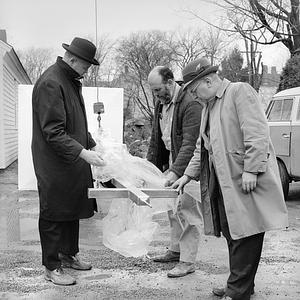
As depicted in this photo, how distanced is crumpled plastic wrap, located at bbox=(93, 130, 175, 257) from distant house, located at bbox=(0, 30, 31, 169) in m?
9.33

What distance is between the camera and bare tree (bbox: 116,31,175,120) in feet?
87.0

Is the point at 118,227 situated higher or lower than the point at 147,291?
higher

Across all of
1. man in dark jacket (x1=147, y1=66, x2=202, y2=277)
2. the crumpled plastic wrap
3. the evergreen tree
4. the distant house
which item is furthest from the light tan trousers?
the evergreen tree

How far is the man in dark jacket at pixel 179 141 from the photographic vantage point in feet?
14.1

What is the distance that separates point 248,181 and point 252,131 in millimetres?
327


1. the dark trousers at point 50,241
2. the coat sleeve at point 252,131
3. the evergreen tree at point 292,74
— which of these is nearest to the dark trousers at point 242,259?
the coat sleeve at point 252,131

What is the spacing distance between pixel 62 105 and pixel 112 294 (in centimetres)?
154

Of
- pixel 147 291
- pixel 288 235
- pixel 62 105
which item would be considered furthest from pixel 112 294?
pixel 288 235

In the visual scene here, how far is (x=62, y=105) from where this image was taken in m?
4.07

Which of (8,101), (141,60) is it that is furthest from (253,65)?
(8,101)

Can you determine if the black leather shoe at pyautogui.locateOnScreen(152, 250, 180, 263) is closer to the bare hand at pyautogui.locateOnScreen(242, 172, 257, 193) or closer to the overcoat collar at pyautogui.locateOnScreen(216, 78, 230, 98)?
the bare hand at pyautogui.locateOnScreen(242, 172, 257, 193)

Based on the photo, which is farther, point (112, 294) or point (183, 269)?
point (183, 269)

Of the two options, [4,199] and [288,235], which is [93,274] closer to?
[288,235]

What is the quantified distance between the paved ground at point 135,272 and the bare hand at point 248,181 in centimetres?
110
